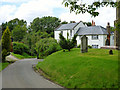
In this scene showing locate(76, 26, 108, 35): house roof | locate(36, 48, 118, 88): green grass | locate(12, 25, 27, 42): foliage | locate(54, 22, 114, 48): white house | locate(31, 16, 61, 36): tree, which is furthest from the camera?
locate(31, 16, 61, 36): tree

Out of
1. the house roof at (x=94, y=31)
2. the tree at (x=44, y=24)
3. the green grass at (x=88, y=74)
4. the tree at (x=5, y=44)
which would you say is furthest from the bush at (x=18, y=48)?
the green grass at (x=88, y=74)

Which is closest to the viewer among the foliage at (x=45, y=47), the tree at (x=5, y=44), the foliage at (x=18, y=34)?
the tree at (x=5, y=44)

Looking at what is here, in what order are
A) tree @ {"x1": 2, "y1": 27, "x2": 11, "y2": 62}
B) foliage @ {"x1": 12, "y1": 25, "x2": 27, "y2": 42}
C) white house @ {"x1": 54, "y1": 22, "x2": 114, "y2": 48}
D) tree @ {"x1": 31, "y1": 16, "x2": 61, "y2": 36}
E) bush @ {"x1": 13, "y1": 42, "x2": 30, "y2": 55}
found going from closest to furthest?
1. tree @ {"x1": 2, "y1": 27, "x2": 11, "y2": 62}
2. white house @ {"x1": 54, "y1": 22, "x2": 114, "y2": 48}
3. bush @ {"x1": 13, "y1": 42, "x2": 30, "y2": 55}
4. foliage @ {"x1": 12, "y1": 25, "x2": 27, "y2": 42}
5. tree @ {"x1": 31, "y1": 16, "x2": 61, "y2": 36}

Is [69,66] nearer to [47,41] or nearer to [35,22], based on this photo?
[47,41]

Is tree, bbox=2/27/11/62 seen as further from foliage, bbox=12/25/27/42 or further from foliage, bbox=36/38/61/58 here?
foliage, bbox=12/25/27/42

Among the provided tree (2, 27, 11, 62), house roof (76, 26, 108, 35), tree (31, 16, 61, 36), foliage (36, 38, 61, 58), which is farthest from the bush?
tree (31, 16, 61, 36)

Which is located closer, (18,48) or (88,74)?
(88,74)

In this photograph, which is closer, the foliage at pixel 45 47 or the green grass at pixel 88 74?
the green grass at pixel 88 74

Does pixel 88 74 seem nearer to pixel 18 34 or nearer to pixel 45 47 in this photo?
pixel 45 47

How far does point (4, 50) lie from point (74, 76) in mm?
Result: 16814

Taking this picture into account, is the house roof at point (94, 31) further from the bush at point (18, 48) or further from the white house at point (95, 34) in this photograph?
the bush at point (18, 48)

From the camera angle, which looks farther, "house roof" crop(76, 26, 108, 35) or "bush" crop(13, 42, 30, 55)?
"bush" crop(13, 42, 30, 55)

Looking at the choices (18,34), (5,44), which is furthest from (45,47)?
(18,34)

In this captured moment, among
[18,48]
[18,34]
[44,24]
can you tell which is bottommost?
[18,48]
